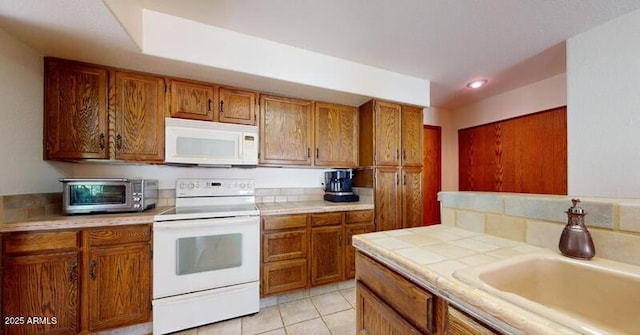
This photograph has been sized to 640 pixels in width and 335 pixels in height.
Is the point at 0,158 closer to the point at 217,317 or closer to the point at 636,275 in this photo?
the point at 217,317

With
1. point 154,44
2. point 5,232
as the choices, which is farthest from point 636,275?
point 5,232

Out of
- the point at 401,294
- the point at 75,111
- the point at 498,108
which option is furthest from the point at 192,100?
the point at 498,108

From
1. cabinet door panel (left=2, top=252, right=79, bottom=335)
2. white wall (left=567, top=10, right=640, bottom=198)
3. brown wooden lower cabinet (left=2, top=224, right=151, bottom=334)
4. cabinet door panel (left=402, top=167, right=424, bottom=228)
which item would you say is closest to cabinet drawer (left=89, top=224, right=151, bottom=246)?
brown wooden lower cabinet (left=2, top=224, right=151, bottom=334)

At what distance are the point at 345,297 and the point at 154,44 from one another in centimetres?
267

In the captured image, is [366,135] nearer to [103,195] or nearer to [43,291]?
[103,195]

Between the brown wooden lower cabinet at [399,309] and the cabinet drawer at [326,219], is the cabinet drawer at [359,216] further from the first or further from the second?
the brown wooden lower cabinet at [399,309]

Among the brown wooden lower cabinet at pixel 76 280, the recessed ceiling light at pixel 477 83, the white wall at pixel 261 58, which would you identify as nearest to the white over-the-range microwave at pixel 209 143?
the white wall at pixel 261 58

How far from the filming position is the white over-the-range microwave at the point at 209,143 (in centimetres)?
191

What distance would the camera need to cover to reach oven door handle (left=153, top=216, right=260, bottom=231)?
5.47 feet

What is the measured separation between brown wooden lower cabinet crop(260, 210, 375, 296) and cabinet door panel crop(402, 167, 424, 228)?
50cm

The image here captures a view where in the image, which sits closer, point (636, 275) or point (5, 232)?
point (636, 275)

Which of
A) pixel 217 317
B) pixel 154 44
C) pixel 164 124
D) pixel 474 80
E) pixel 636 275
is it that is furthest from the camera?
pixel 474 80

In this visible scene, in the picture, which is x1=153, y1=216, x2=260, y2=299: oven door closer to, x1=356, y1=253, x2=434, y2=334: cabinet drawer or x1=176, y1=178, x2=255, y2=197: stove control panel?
x1=176, y1=178, x2=255, y2=197: stove control panel

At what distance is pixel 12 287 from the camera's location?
1373 millimetres
